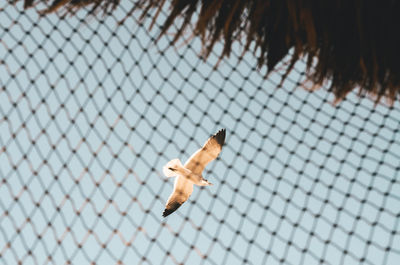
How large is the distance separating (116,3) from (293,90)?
636 mm

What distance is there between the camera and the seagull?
228 centimetres

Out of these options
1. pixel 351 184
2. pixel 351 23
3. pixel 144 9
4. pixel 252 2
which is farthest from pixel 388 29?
pixel 144 9

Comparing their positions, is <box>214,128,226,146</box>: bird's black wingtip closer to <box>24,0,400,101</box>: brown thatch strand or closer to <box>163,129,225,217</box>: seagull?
<box>163,129,225,217</box>: seagull

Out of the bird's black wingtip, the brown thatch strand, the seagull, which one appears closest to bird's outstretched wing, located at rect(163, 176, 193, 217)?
the seagull

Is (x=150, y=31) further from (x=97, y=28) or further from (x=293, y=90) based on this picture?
(x=293, y=90)

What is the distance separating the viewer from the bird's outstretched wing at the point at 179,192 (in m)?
2.46

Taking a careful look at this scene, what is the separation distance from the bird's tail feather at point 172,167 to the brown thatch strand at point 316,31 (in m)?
1.14

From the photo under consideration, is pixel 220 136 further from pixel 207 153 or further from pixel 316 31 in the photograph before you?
pixel 316 31

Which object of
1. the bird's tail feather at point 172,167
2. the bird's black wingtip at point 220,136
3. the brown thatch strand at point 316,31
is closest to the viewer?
the brown thatch strand at point 316,31

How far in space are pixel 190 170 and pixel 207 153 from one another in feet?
0.66

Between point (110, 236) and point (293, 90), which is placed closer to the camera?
point (110, 236)

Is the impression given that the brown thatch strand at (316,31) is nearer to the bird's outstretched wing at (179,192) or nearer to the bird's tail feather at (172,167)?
the bird's tail feather at (172,167)

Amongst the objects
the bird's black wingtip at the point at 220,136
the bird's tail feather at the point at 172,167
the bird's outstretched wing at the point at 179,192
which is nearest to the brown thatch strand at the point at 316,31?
the bird's black wingtip at the point at 220,136

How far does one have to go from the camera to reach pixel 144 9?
1366 millimetres
